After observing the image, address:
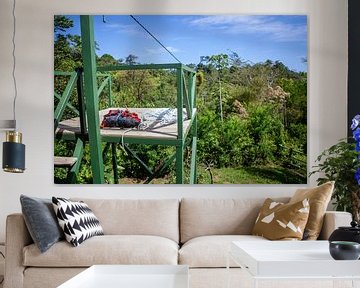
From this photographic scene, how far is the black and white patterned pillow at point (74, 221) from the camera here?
14.2 ft

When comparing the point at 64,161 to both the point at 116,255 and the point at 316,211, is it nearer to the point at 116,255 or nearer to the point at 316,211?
the point at 116,255

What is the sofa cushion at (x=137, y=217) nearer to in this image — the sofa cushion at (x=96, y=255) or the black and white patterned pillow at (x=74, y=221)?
the black and white patterned pillow at (x=74, y=221)

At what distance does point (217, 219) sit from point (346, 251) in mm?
1853

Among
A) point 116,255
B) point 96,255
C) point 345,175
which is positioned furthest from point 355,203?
point 96,255

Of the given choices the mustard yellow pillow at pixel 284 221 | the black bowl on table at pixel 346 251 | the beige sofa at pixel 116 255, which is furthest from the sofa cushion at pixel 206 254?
the black bowl on table at pixel 346 251

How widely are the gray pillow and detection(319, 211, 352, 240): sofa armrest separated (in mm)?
1803

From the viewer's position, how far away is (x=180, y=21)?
5.81 m

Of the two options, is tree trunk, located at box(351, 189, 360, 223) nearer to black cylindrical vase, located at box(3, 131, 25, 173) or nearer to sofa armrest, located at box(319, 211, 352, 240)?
sofa armrest, located at box(319, 211, 352, 240)

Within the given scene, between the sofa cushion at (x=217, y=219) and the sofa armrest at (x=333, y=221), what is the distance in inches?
24.2

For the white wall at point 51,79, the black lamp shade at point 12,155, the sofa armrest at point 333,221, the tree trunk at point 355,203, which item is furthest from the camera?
the white wall at point 51,79

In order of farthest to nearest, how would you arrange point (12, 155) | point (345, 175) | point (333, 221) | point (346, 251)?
point (345, 175)
point (333, 221)
point (12, 155)
point (346, 251)

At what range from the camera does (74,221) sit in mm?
4383

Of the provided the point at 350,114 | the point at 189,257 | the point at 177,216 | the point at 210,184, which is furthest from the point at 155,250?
the point at 350,114

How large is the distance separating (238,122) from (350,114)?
3.16ft
